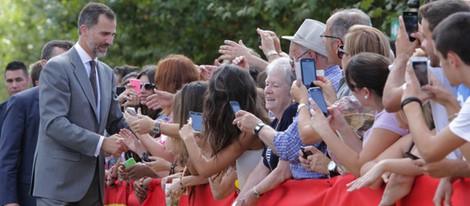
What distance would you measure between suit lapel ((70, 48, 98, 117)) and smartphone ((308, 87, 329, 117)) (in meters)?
3.34

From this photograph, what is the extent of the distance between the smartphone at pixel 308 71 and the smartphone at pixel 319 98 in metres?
0.22

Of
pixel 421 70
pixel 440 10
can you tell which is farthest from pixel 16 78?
pixel 421 70

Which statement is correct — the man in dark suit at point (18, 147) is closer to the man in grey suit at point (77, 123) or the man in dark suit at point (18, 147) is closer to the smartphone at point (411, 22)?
the man in grey suit at point (77, 123)

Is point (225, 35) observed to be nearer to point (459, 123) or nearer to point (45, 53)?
point (45, 53)

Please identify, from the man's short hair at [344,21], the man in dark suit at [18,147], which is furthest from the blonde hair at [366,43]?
the man in dark suit at [18,147]

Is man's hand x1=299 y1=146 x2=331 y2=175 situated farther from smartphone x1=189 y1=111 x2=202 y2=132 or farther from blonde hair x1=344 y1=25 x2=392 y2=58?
smartphone x1=189 y1=111 x2=202 y2=132

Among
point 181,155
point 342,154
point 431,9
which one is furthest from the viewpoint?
point 181,155

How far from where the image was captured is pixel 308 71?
6.96 meters

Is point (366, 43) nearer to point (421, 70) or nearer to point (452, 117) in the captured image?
point (421, 70)

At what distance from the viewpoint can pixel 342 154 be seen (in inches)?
251

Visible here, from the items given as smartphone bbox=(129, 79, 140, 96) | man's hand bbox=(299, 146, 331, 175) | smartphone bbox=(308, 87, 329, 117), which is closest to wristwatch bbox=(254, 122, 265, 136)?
man's hand bbox=(299, 146, 331, 175)

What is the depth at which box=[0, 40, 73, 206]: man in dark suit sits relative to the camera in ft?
34.3

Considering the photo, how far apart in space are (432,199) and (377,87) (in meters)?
0.81

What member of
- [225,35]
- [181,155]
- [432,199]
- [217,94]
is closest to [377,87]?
[432,199]
